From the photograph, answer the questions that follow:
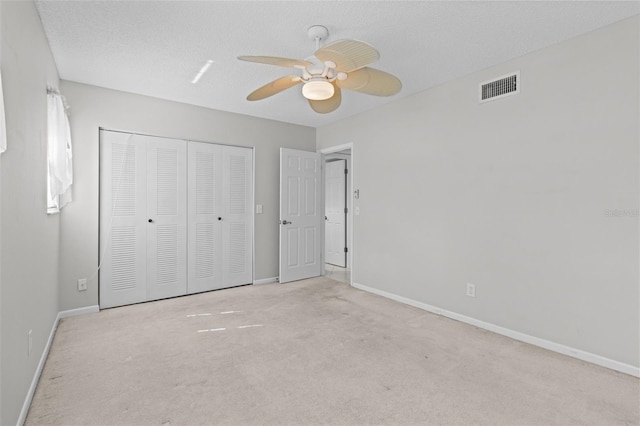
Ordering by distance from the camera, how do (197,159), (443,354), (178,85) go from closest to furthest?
(443,354), (178,85), (197,159)

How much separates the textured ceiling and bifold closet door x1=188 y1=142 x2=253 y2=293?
3.95 feet

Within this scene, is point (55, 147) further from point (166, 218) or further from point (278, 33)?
point (278, 33)

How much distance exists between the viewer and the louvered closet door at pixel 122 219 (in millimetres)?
3588

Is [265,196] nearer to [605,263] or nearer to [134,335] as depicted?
[134,335]

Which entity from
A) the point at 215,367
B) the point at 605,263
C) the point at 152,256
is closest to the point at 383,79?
the point at 605,263

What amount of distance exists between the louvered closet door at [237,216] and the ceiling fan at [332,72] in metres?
1.98

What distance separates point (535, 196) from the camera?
8.86ft

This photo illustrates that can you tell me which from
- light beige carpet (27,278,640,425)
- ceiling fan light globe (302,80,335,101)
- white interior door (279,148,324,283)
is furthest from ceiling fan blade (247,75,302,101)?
white interior door (279,148,324,283)

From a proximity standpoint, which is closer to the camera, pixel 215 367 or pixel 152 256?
pixel 215 367

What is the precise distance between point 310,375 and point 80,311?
9.08ft

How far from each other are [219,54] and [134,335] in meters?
2.56

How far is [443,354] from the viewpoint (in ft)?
8.25

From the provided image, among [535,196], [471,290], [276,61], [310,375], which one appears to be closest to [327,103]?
[276,61]

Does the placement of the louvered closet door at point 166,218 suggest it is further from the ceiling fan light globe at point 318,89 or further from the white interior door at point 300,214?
the ceiling fan light globe at point 318,89
